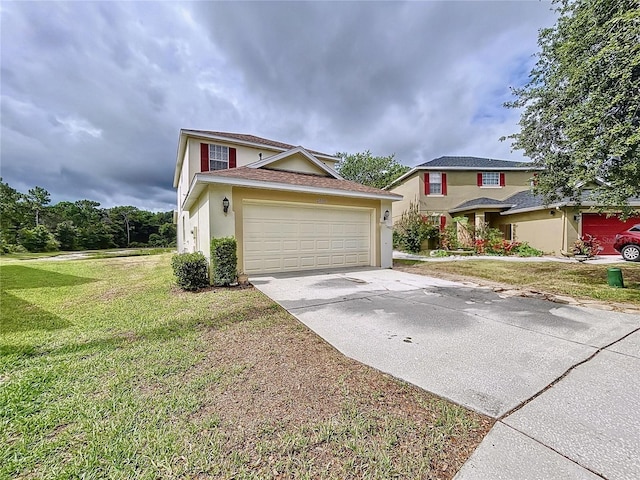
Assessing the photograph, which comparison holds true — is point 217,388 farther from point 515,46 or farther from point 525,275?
point 515,46

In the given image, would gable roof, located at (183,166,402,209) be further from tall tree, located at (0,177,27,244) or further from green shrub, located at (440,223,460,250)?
tall tree, located at (0,177,27,244)

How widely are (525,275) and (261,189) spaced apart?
29.5 ft

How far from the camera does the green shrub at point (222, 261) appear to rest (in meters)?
7.09

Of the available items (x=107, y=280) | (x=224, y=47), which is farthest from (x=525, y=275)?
(x=107, y=280)

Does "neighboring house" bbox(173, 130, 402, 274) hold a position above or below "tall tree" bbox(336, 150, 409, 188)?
below

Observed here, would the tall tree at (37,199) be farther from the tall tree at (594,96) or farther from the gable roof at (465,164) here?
the tall tree at (594,96)

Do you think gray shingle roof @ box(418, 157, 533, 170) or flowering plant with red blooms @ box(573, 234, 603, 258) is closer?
flowering plant with red blooms @ box(573, 234, 603, 258)

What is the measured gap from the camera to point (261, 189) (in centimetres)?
847

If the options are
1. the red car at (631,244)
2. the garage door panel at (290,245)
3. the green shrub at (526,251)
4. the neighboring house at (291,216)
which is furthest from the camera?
the green shrub at (526,251)

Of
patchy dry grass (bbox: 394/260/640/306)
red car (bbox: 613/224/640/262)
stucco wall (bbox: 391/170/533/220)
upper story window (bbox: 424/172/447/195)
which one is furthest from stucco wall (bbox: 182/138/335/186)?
red car (bbox: 613/224/640/262)

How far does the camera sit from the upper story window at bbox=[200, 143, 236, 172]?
1388 cm

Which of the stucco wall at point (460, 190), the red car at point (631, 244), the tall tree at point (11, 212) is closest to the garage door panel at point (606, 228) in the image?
the red car at point (631, 244)

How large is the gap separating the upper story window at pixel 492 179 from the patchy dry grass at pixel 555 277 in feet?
31.8

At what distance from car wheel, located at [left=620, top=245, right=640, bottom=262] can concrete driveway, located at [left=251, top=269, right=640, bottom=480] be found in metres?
10.8
